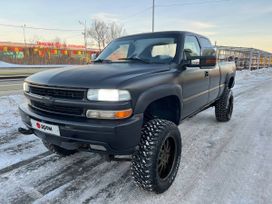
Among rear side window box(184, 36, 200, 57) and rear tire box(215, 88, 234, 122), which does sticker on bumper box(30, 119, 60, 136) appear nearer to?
rear side window box(184, 36, 200, 57)

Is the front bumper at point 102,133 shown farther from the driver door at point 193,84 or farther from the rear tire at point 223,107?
the rear tire at point 223,107

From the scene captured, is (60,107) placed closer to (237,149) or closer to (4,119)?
(237,149)

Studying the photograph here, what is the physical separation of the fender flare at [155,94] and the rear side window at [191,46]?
790 millimetres

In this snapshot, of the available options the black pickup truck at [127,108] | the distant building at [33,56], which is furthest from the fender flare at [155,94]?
the distant building at [33,56]

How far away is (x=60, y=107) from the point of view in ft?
7.77

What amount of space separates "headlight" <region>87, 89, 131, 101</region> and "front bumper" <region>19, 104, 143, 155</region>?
202 mm

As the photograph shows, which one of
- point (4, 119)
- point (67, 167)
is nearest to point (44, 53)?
point (4, 119)

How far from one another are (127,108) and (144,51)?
4.88 ft

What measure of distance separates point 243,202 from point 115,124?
1.54 meters

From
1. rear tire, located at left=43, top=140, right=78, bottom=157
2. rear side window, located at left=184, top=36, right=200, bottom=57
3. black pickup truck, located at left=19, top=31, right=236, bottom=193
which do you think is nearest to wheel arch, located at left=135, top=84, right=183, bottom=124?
black pickup truck, located at left=19, top=31, right=236, bottom=193

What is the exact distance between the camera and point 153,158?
7.90 feet

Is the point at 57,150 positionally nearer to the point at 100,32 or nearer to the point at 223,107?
the point at 223,107

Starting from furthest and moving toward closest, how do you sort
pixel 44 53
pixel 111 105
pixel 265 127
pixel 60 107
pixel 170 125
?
Answer: pixel 44 53, pixel 265 127, pixel 170 125, pixel 60 107, pixel 111 105

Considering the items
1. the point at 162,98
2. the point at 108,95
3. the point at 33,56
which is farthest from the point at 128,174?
the point at 33,56
